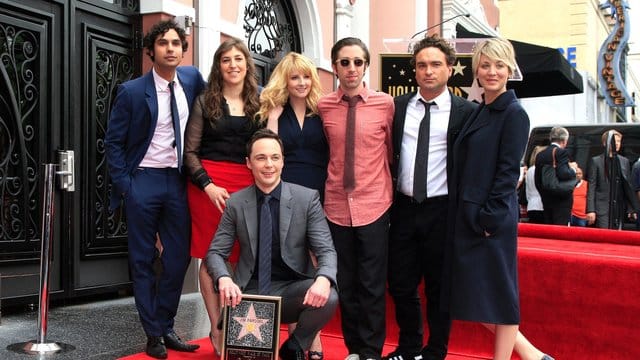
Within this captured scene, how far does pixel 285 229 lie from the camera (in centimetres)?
395

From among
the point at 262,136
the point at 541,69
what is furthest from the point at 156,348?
the point at 541,69

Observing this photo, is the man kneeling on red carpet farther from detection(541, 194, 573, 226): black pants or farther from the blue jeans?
the blue jeans

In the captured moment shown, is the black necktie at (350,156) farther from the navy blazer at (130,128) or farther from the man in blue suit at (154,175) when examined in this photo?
the navy blazer at (130,128)

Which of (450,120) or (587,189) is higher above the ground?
(450,120)

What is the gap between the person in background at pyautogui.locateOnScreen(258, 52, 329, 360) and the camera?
416 cm

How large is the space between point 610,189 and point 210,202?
20.6 feet

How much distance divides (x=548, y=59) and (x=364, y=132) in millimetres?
6406

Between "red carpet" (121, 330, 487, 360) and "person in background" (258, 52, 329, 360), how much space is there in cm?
27

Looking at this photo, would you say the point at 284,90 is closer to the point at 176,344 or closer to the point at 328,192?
the point at 328,192

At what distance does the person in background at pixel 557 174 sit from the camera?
846cm

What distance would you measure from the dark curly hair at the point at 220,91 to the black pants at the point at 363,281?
849mm

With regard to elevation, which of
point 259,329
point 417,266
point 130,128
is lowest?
point 259,329

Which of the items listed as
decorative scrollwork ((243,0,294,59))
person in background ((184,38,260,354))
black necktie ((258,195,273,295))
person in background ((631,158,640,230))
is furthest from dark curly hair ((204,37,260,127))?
person in background ((631,158,640,230))

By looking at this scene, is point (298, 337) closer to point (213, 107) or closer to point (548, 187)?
point (213, 107)
